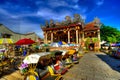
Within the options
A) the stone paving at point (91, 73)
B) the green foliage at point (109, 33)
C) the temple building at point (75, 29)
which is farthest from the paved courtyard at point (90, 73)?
the green foliage at point (109, 33)

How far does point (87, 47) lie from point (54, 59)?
65.3 feet

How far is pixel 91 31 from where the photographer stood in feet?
89.9

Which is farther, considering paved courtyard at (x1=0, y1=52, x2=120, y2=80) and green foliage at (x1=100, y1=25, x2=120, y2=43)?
green foliage at (x1=100, y1=25, x2=120, y2=43)

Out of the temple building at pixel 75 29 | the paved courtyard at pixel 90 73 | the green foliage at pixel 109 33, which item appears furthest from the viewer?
the green foliage at pixel 109 33

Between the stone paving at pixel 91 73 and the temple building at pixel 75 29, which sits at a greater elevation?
the temple building at pixel 75 29

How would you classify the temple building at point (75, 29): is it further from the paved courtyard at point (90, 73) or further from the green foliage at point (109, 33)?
the paved courtyard at point (90, 73)

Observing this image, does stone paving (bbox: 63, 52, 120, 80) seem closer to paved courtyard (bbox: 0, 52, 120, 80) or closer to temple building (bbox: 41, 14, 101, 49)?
paved courtyard (bbox: 0, 52, 120, 80)

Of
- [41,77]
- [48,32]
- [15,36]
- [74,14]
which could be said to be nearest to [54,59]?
[41,77]

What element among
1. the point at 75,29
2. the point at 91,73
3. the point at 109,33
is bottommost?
the point at 91,73

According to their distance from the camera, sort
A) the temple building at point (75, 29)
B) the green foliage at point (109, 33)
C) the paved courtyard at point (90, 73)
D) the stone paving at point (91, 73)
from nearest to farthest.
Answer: the paved courtyard at point (90, 73), the stone paving at point (91, 73), the temple building at point (75, 29), the green foliage at point (109, 33)

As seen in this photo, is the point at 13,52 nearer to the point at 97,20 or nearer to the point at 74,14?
the point at 74,14

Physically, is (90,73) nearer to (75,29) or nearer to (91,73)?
(91,73)

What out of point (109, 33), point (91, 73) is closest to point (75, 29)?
point (91, 73)

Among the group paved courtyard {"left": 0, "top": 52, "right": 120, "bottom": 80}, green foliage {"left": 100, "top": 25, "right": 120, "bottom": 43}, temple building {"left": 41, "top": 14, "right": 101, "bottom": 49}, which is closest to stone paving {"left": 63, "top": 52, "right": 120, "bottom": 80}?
paved courtyard {"left": 0, "top": 52, "right": 120, "bottom": 80}
